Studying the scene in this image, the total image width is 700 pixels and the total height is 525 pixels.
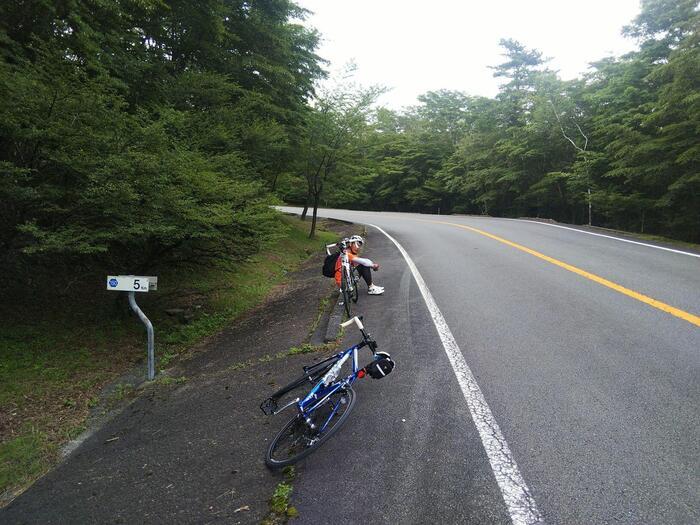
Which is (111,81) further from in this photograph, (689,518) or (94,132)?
(689,518)

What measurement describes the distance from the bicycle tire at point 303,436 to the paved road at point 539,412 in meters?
0.10

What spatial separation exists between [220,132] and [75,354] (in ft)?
16.9

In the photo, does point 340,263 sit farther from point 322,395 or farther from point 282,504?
point 282,504

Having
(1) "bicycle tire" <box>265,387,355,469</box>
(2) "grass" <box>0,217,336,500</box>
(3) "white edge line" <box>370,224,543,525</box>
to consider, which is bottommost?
(2) "grass" <box>0,217,336,500</box>

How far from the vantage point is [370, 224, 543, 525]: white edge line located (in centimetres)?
245

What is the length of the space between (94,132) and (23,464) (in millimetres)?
4206

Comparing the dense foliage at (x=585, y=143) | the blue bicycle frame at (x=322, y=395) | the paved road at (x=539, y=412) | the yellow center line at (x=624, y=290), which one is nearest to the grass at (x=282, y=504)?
the paved road at (x=539, y=412)

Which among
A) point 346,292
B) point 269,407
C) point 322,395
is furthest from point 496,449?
point 346,292

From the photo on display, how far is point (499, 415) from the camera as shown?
342 centimetres

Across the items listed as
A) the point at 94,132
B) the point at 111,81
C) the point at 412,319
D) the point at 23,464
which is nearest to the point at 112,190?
the point at 94,132

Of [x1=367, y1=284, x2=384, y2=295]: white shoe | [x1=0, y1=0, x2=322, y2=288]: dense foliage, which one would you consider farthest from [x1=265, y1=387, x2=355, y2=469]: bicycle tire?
[x1=367, y1=284, x2=384, y2=295]: white shoe

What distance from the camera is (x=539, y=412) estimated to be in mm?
3418

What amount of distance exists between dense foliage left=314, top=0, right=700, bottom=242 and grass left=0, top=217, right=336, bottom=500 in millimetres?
11530

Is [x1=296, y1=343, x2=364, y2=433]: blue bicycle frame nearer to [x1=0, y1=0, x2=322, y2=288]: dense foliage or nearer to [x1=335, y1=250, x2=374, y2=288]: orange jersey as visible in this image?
[x1=335, y1=250, x2=374, y2=288]: orange jersey
